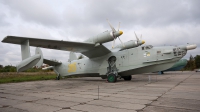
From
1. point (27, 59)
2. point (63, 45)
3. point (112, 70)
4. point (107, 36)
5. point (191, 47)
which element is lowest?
point (112, 70)

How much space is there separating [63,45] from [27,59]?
313 centimetres

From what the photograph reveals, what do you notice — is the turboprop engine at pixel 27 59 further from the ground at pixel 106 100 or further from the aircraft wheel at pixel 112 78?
the aircraft wheel at pixel 112 78

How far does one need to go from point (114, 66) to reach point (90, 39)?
389 cm

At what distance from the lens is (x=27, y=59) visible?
34.3 ft

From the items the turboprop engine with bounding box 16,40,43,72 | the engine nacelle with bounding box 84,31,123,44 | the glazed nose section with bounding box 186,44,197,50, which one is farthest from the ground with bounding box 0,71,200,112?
the glazed nose section with bounding box 186,44,197,50

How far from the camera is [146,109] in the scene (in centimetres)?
469

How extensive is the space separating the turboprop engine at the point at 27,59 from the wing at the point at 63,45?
53 centimetres

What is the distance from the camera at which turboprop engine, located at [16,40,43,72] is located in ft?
34.0

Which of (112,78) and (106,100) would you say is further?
(112,78)

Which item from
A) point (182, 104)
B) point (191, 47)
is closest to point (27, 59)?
point (182, 104)

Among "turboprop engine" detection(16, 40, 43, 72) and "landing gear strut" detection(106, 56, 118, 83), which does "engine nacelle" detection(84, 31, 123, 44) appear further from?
"turboprop engine" detection(16, 40, 43, 72)

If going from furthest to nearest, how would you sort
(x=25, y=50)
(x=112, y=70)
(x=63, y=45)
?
(x=112, y=70), (x=63, y=45), (x=25, y=50)

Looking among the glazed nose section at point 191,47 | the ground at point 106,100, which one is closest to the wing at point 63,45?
the ground at point 106,100

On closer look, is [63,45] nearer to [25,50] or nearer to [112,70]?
[25,50]
